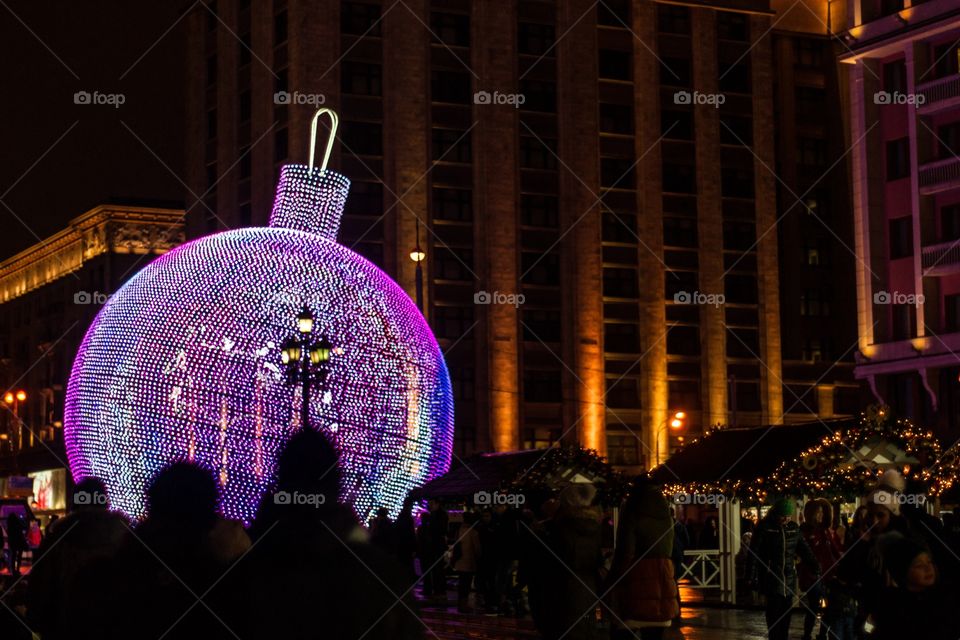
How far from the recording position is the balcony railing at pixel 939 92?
44281 mm

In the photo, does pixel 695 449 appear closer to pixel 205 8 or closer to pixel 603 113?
pixel 603 113

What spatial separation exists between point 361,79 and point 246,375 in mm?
42150

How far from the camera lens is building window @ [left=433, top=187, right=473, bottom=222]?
69.1 m

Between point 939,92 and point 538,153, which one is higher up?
point 538,153

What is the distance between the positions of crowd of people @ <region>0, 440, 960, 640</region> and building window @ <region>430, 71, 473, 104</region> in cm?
5570

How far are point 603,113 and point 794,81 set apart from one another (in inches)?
396

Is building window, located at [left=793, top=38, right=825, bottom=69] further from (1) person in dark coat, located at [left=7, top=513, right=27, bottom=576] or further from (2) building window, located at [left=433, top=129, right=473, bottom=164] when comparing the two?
(1) person in dark coat, located at [left=7, top=513, right=27, bottom=576]

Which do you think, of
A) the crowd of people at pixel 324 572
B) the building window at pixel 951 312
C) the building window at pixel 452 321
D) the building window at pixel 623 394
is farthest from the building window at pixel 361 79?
the crowd of people at pixel 324 572

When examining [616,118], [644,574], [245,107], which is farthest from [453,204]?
[644,574]

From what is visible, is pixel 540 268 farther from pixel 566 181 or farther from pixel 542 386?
pixel 542 386

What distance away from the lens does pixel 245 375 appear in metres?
28.0

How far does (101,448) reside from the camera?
27891 mm

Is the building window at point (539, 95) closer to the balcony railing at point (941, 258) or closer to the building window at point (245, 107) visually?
the building window at point (245, 107)

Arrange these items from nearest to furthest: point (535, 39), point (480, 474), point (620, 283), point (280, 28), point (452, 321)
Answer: point (480, 474) → point (452, 321) → point (280, 28) → point (620, 283) → point (535, 39)
